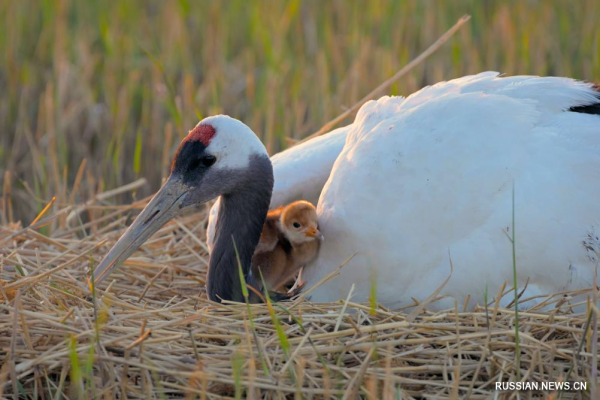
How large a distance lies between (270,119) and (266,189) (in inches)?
74.2

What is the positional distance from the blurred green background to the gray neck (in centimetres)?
138

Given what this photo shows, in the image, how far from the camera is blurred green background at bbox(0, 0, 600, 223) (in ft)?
18.9

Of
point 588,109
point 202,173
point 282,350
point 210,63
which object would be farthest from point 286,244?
point 210,63

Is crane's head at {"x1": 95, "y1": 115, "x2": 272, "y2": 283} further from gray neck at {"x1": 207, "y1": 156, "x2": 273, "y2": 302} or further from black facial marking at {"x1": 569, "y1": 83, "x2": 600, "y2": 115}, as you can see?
black facial marking at {"x1": 569, "y1": 83, "x2": 600, "y2": 115}

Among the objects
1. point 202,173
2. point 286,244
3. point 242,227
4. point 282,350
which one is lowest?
point 282,350

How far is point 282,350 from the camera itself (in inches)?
114

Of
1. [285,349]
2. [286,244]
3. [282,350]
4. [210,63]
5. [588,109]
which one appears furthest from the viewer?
[210,63]

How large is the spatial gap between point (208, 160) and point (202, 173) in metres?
0.06

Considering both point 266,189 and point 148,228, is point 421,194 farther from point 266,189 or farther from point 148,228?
point 148,228

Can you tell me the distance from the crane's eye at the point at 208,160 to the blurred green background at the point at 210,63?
1369 mm

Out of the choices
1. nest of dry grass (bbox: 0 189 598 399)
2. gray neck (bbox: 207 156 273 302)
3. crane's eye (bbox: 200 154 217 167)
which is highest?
crane's eye (bbox: 200 154 217 167)

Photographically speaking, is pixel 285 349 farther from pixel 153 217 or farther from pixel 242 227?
pixel 153 217

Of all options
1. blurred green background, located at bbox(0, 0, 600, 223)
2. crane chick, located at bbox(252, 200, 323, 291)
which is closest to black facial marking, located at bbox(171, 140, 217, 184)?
crane chick, located at bbox(252, 200, 323, 291)

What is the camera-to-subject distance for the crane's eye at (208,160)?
3.55m
